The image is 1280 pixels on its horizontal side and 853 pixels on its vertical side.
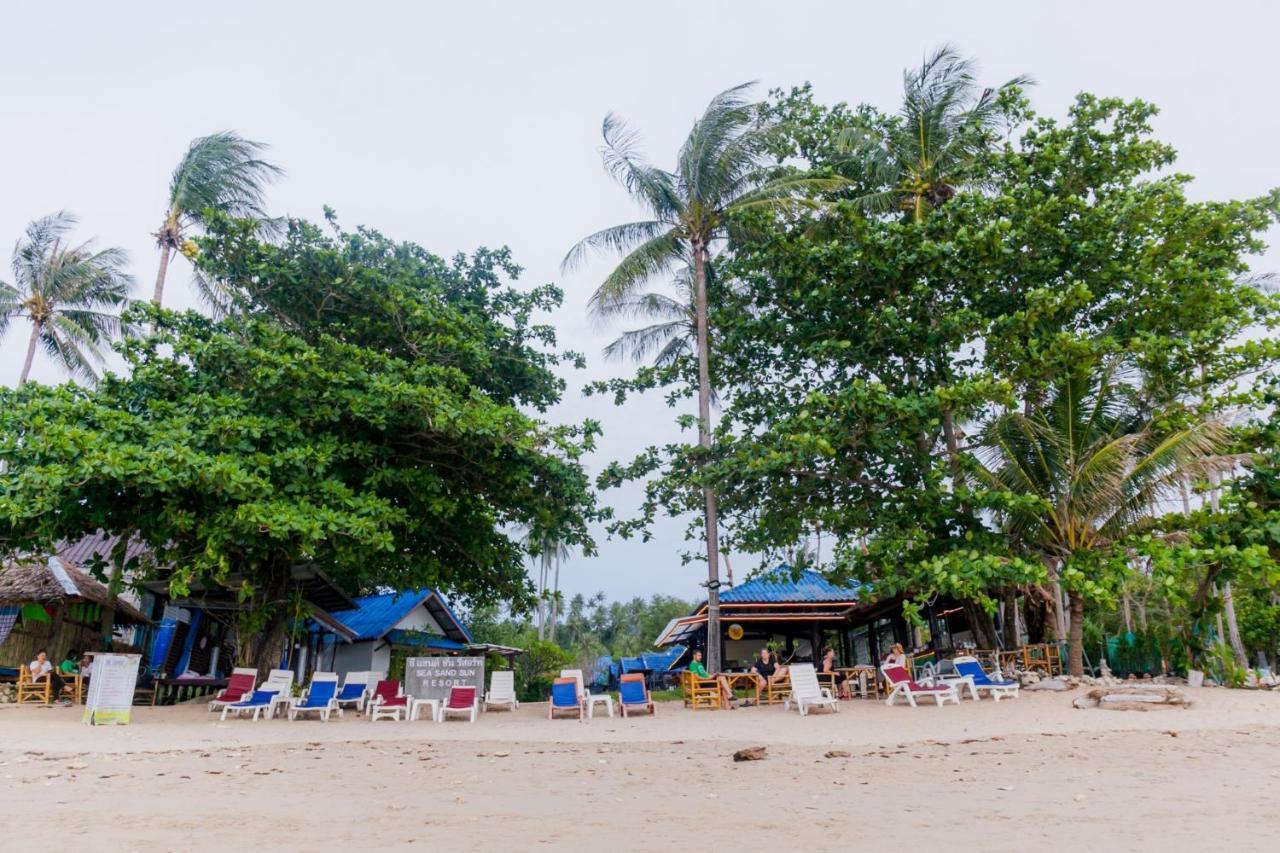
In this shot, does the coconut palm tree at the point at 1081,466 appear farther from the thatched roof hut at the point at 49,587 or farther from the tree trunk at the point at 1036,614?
the thatched roof hut at the point at 49,587

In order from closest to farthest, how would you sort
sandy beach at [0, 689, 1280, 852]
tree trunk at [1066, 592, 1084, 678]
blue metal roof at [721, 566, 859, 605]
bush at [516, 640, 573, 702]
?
sandy beach at [0, 689, 1280, 852] < tree trunk at [1066, 592, 1084, 678] < blue metal roof at [721, 566, 859, 605] < bush at [516, 640, 573, 702]

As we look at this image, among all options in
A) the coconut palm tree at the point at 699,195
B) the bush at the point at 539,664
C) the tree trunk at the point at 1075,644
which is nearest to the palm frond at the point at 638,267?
the coconut palm tree at the point at 699,195

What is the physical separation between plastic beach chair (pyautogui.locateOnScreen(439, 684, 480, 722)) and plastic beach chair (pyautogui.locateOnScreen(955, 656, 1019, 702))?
315 inches

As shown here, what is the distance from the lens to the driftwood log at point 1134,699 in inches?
429

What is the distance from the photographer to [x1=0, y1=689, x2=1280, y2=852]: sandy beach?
15.1 feet

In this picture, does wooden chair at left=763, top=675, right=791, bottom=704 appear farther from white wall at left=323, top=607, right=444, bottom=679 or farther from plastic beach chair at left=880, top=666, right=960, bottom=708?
white wall at left=323, top=607, right=444, bottom=679

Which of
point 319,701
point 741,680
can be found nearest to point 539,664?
point 741,680

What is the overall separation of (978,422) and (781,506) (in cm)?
425

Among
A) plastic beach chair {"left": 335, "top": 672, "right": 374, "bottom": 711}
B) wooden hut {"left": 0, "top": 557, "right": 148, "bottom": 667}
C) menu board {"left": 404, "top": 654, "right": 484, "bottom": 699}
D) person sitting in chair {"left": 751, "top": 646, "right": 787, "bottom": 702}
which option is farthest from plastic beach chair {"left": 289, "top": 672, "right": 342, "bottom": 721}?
wooden hut {"left": 0, "top": 557, "right": 148, "bottom": 667}

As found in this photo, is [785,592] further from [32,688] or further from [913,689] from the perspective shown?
[32,688]

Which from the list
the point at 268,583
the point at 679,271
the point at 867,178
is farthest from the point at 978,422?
the point at 268,583

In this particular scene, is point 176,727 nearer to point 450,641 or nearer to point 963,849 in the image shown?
point 963,849

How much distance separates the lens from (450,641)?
27578 millimetres

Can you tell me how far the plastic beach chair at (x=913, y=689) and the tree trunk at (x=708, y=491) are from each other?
12.5ft
